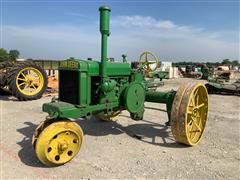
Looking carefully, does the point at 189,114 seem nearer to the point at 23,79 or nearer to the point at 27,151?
the point at 27,151

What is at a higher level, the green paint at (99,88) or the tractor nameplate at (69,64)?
the tractor nameplate at (69,64)

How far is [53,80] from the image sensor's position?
11711mm

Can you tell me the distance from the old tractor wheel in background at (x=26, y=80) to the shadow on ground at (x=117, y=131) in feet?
10.4

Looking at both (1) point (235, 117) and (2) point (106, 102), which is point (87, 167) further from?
(1) point (235, 117)

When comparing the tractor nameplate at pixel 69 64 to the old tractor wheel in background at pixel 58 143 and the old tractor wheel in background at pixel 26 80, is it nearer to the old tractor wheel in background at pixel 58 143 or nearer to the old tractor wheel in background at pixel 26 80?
the old tractor wheel in background at pixel 58 143

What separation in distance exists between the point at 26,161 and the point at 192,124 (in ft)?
9.79

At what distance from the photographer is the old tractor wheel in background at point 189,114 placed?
409 centimetres

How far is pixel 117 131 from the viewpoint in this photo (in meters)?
5.32

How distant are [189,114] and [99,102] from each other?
1673 mm

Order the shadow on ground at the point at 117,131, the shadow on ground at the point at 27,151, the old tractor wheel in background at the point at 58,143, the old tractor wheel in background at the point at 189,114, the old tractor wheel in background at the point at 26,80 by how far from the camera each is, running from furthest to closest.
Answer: the old tractor wheel in background at the point at 26,80 < the shadow on ground at the point at 117,131 < the old tractor wheel in background at the point at 189,114 < the shadow on ground at the point at 27,151 < the old tractor wheel in background at the point at 58,143

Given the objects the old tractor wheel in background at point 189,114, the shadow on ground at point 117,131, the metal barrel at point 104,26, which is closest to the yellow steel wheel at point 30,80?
the shadow on ground at point 117,131

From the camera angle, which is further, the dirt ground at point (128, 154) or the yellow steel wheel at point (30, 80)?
the yellow steel wheel at point (30, 80)

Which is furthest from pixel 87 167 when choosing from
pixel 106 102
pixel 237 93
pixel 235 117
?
pixel 237 93

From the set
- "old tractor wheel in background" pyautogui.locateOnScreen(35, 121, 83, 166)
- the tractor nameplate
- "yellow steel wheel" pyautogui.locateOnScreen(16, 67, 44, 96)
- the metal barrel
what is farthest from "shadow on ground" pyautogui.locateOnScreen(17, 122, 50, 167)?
"yellow steel wheel" pyautogui.locateOnScreen(16, 67, 44, 96)
